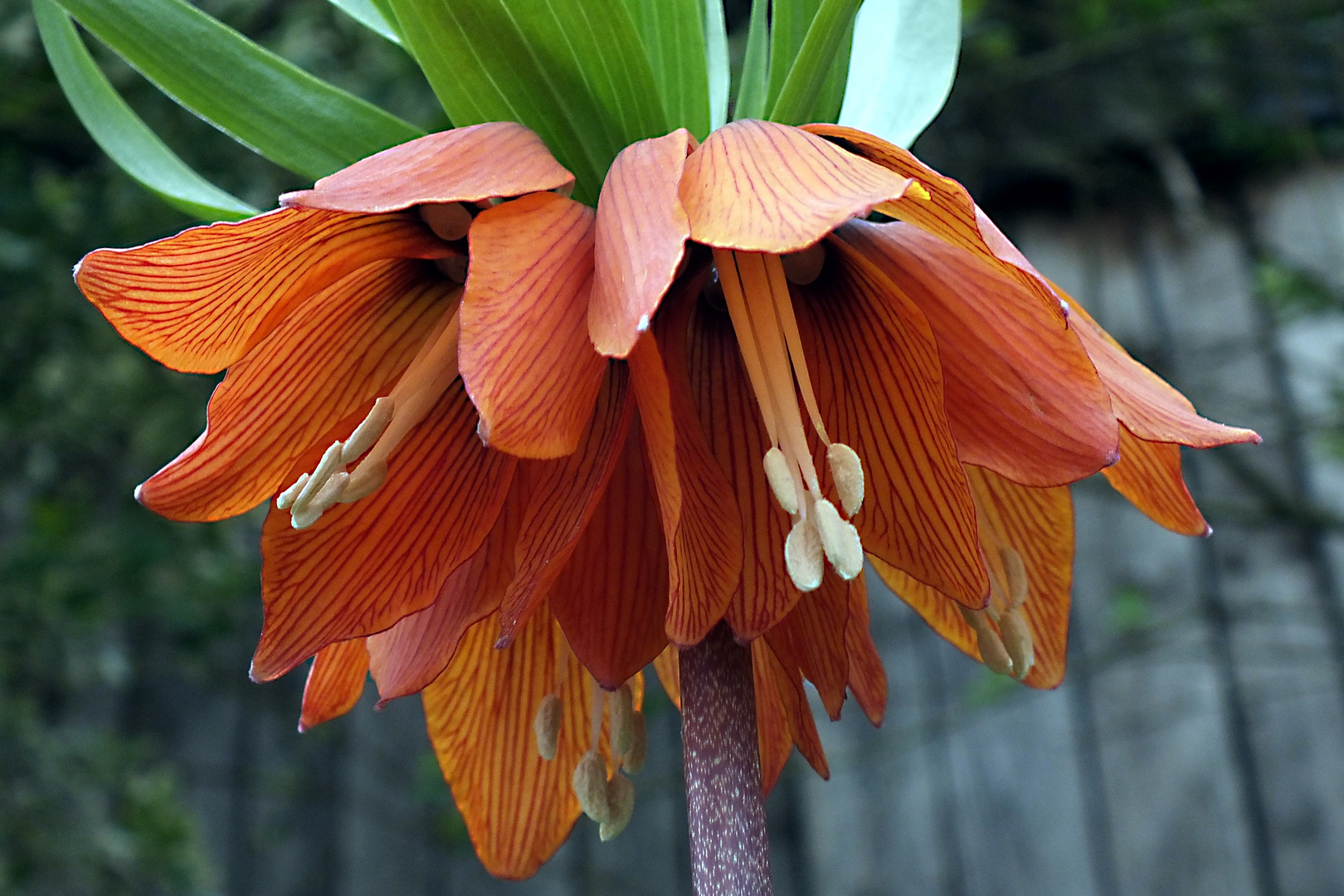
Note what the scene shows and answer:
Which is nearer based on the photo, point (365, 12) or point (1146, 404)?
point (1146, 404)

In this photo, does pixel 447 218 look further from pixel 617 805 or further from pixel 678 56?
pixel 617 805

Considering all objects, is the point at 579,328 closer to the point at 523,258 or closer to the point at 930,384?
the point at 523,258

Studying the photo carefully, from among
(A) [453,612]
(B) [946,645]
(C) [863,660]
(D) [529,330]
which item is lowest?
(B) [946,645]

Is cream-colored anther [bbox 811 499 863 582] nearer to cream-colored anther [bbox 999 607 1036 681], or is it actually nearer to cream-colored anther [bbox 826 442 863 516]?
cream-colored anther [bbox 826 442 863 516]

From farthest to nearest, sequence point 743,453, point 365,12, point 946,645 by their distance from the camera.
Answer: point 946,645 → point 365,12 → point 743,453

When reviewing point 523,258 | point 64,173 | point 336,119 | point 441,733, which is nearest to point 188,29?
point 336,119

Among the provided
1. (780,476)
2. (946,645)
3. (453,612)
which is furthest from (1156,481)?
(946,645)

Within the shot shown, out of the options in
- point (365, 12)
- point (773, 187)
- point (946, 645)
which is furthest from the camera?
point (946, 645)
